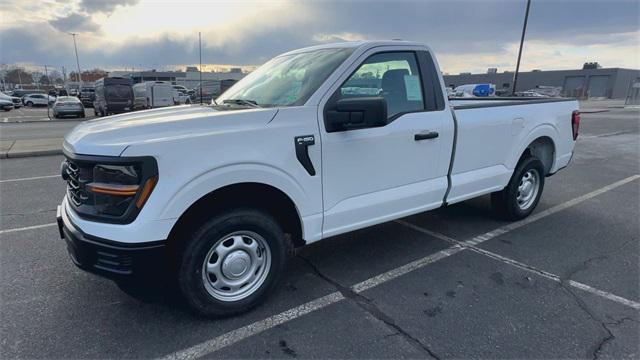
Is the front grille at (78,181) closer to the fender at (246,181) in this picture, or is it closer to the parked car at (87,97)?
A: the fender at (246,181)

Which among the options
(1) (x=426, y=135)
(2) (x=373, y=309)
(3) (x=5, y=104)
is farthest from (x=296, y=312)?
(3) (x=5, y=104)

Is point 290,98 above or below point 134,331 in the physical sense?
above

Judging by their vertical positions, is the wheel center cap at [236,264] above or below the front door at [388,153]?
below

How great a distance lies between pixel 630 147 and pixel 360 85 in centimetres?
1249

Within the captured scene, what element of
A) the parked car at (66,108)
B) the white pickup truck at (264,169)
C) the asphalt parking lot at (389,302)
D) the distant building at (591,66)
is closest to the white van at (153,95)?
the parked car at (66,108)

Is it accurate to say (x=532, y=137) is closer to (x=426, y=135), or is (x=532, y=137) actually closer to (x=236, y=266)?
(x=426, y=135)

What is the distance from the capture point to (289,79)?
3627 mm

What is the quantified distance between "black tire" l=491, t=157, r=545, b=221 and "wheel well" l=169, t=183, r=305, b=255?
2.97 metres

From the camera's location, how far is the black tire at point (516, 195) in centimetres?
499

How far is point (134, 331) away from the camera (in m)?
2.87

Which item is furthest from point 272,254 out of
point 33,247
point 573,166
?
point 573,166

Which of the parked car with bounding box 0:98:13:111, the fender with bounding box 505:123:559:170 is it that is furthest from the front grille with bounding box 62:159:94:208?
the parked car with bounding box 0:98:13:111

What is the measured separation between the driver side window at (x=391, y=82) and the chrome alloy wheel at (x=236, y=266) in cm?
137

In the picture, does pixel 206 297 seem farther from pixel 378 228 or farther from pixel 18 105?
pixel 18 105
